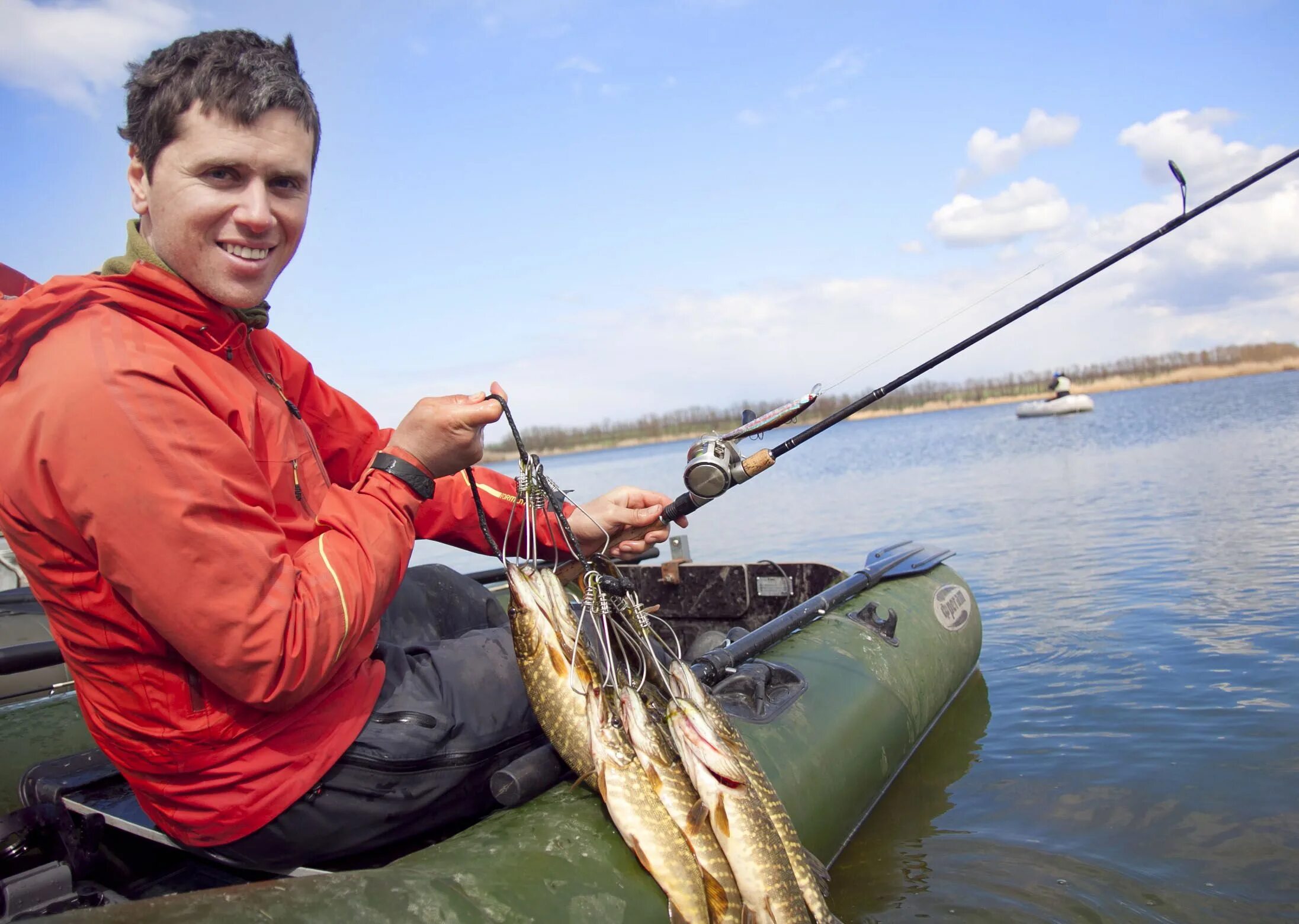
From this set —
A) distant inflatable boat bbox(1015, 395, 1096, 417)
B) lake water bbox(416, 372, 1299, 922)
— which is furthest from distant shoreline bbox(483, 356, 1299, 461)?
lake water bbox(416, 372, 1299, 922)

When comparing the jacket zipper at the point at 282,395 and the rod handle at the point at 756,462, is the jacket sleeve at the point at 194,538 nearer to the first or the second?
the jacket zipper at the point at 282,395

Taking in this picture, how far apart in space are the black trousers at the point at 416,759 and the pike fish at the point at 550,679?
0.14 metres

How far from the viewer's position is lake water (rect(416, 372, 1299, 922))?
3.63 metres

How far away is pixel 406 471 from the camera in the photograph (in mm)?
2195

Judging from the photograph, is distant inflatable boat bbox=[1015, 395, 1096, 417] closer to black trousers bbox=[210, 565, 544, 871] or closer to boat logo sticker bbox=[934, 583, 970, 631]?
boat logo sticker bbox=[934, 583, 970, 631]

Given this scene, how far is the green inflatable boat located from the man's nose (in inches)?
57.6

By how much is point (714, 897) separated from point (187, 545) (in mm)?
1554

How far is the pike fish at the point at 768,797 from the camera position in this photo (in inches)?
97.3

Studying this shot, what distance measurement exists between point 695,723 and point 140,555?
1.41 metres

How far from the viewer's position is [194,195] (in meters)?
1.98

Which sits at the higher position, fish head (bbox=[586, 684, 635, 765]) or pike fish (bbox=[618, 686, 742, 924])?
fish head (bbox=[586, 684, 635, 765])

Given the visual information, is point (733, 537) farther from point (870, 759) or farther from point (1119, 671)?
point (870, 759)

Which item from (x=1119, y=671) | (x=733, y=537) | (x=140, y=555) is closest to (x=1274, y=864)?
(x=1119, y=671)

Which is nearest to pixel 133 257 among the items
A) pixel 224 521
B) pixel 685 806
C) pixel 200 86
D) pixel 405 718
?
pixel 200 86
